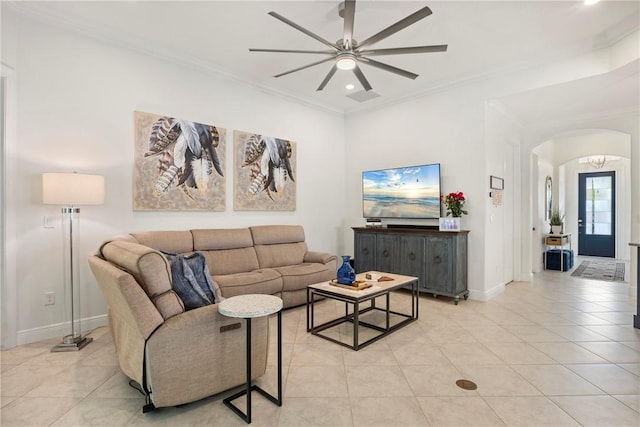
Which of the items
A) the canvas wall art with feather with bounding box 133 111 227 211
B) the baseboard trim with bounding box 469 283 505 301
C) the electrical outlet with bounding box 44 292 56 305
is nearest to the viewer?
the electrical outlet with bounding box 44 292 56 305

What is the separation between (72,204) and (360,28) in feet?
10.7

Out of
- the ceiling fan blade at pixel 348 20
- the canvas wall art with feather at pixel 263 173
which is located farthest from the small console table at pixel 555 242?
the ceiling fan blade at pixel 348 20

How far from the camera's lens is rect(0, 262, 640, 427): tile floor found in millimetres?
1953

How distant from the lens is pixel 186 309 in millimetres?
2172

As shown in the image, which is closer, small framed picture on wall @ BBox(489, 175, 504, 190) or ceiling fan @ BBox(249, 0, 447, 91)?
ceiling fan @ BBox(249, 0, 447, 91)

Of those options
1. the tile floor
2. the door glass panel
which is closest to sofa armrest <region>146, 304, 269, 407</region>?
the tile floor

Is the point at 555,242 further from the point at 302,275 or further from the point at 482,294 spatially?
the point at 302,275

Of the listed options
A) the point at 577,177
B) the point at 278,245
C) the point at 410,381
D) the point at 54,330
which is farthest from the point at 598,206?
the point at 54,330

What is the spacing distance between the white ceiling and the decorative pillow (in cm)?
239

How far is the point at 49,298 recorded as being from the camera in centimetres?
317

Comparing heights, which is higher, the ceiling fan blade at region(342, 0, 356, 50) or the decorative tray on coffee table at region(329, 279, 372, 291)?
the ceiling fan blade at region(342, 0, 356, 50)

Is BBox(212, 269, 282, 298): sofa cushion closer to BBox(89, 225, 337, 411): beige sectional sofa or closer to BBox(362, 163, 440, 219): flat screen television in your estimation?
BBox(89, 225, 337, 411): beige sectional sofa

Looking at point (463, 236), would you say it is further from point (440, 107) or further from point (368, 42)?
point (368, 42)

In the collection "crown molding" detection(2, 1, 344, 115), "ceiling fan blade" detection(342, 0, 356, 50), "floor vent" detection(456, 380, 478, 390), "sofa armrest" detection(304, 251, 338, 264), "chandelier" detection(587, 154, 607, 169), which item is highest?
"crown molding" detection(2, 1, 344, 115)
